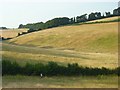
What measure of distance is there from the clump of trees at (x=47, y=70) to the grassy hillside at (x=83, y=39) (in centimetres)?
4141

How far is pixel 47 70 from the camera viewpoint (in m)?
31.6

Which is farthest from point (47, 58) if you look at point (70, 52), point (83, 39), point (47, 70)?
point (83, 39)

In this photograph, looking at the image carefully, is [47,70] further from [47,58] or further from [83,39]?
[83,39]

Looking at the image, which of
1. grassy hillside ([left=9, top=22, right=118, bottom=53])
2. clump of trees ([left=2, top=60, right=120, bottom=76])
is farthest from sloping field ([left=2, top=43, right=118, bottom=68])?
grassy hillside ([left=9, top=22, right=118, bottom=53])

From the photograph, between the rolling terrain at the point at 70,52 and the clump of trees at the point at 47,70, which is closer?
the rolling terrain at the point at 70,52

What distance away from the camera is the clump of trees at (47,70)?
30.3 metres

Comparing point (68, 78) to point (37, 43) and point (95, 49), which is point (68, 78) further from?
point (37, 43)

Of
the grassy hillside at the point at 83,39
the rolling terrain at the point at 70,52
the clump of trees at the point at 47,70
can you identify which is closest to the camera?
the rolling terrain at the point at 70,52

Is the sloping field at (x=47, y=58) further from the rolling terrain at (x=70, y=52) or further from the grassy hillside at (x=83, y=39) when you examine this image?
the grassy hillside at (x=83, y=39)

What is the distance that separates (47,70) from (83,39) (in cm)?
6032

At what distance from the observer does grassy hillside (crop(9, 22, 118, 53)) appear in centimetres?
8194

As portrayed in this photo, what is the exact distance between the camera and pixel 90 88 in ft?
88.5

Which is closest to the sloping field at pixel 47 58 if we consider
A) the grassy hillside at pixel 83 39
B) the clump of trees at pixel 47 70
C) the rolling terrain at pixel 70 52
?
the rolling terrain at pixel 70 52

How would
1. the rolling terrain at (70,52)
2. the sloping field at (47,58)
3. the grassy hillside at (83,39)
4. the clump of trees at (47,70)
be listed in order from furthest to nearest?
1. the grassy hillside at (83,39)
2. the sloping field at (47,58)
3. the clump of trees at (47,70)
4. the rolling terrain at (70,52)
